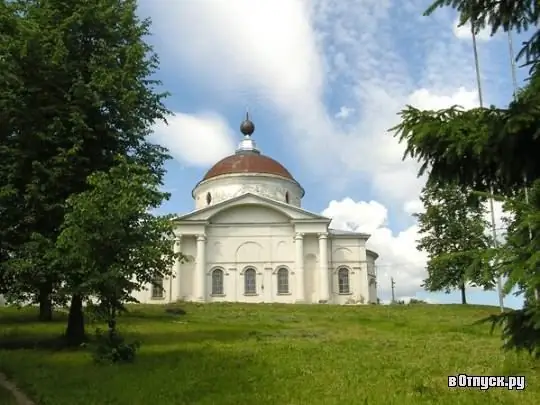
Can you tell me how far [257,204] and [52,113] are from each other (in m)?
30.7

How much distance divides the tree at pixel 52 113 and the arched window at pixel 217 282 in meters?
28.9

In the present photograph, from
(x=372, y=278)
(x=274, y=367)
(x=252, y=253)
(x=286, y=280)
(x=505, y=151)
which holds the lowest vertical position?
(x=274, y=367)

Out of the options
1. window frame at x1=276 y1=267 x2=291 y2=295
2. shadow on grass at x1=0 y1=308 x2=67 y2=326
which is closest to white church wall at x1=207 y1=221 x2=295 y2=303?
window frame at x1=276 y1=267 x2=291 y2=295

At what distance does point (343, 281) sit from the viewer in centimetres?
4809

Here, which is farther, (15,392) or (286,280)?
(286,280)

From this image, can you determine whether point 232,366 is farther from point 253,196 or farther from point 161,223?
point 253,196

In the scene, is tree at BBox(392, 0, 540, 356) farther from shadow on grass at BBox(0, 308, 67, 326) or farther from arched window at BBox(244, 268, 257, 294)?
arched window at BBox(244, 268, 257, 294)

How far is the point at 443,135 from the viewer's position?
5574 mm

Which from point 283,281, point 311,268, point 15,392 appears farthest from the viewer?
point 311,268

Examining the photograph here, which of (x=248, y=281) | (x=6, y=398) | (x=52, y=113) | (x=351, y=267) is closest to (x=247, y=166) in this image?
(x=248, y=281)

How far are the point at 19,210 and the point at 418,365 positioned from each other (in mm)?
11455

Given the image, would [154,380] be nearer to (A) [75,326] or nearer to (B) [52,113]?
(A) [75,326]

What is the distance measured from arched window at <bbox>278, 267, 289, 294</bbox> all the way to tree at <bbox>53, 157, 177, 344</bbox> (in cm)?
3127

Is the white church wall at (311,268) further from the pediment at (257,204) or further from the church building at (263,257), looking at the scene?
the pediment at (257,204)
